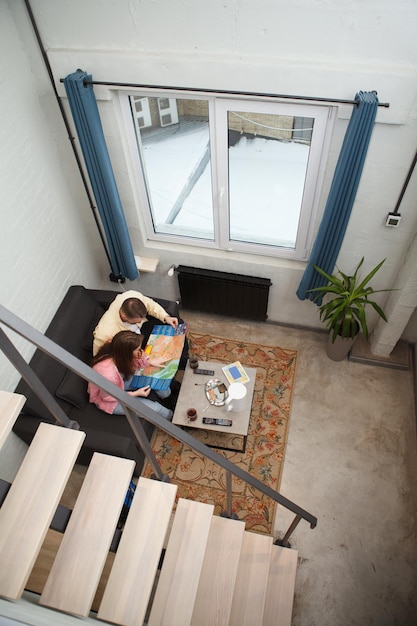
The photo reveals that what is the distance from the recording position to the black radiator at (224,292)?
4.05 metres

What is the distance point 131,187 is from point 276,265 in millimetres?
1454

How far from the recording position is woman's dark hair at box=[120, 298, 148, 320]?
3443mm

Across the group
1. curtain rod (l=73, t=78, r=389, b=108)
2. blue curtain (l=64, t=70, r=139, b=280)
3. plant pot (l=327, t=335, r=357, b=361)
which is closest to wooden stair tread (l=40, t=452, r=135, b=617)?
blue curtain (l=64, t=70, r=139, b=280)

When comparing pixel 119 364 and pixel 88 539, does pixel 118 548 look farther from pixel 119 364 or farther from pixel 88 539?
pixel 119 364

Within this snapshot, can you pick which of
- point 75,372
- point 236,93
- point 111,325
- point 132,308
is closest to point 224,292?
point 132,308

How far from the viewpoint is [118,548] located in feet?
6.29

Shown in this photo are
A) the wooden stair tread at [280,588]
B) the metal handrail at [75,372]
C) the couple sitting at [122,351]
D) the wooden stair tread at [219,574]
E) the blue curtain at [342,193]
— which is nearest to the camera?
the metal handrail at [75,372]

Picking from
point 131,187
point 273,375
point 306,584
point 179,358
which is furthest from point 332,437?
point 131,187

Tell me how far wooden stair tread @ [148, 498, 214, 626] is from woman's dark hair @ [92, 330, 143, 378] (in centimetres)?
133

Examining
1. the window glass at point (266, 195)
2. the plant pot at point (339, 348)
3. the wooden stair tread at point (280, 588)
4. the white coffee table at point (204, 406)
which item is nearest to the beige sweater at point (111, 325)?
the white coffee table at point (204, 406)

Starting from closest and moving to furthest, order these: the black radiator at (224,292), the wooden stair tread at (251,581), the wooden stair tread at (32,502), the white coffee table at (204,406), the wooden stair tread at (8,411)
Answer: the wooden stair tread at (32,502) → the wooden stair tread at (8,411) → the wooden stair tread at (251,581) → the white coffee table at (204,406) → the black radiator at (224,292)

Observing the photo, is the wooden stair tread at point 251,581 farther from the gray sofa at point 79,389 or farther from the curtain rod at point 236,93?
the curtain rod at point 236,93

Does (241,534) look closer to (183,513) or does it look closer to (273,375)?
(183,513)

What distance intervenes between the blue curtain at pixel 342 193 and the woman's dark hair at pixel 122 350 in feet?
5.21
